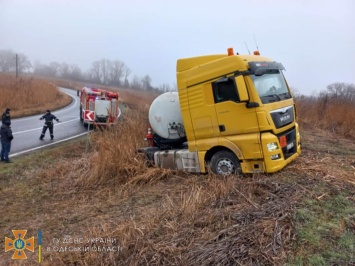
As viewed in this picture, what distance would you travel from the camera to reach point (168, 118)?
7977 millimetres

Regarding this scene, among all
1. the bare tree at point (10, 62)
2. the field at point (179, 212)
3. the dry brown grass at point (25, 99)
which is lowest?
the field at point (179, 212)

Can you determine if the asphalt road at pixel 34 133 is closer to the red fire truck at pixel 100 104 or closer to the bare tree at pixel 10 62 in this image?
the red fire truck at pixel 100 104

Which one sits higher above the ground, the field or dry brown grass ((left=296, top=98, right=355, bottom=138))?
dry brown grass ((left=296, top=98, right=355, bottom=138))

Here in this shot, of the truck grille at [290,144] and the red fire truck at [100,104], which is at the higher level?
the red fire truck at [100,104]

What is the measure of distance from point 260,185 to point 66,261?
3.30 meters

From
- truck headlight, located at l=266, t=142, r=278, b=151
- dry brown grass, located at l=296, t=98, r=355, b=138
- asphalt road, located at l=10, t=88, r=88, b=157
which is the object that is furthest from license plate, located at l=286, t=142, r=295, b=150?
asphalt road, located at l=10, t=88, r=88, b=157

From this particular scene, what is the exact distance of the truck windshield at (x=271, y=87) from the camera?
631 centimetres

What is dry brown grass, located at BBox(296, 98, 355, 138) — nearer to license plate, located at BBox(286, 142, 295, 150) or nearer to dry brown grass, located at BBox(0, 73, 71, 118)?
license plate, located at BBox(286, 142, 295, 150)

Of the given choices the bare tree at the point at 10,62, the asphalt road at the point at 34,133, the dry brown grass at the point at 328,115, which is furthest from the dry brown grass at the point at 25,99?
the bare tree at the point at 10,62

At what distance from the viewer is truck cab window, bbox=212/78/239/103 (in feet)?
20.9

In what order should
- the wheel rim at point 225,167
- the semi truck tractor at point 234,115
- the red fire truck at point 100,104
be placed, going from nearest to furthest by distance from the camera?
1. the semi truck tractor at point 234,115
2. the wheel rim at point 225,167
3. the red fire truck at point 100,104

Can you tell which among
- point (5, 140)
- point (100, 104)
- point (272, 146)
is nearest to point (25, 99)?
point (100, 104)

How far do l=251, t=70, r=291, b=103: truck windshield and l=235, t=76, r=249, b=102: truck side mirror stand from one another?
11.4 inches

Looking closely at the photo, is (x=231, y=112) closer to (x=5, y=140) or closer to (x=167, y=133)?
(x=167, y=133)
